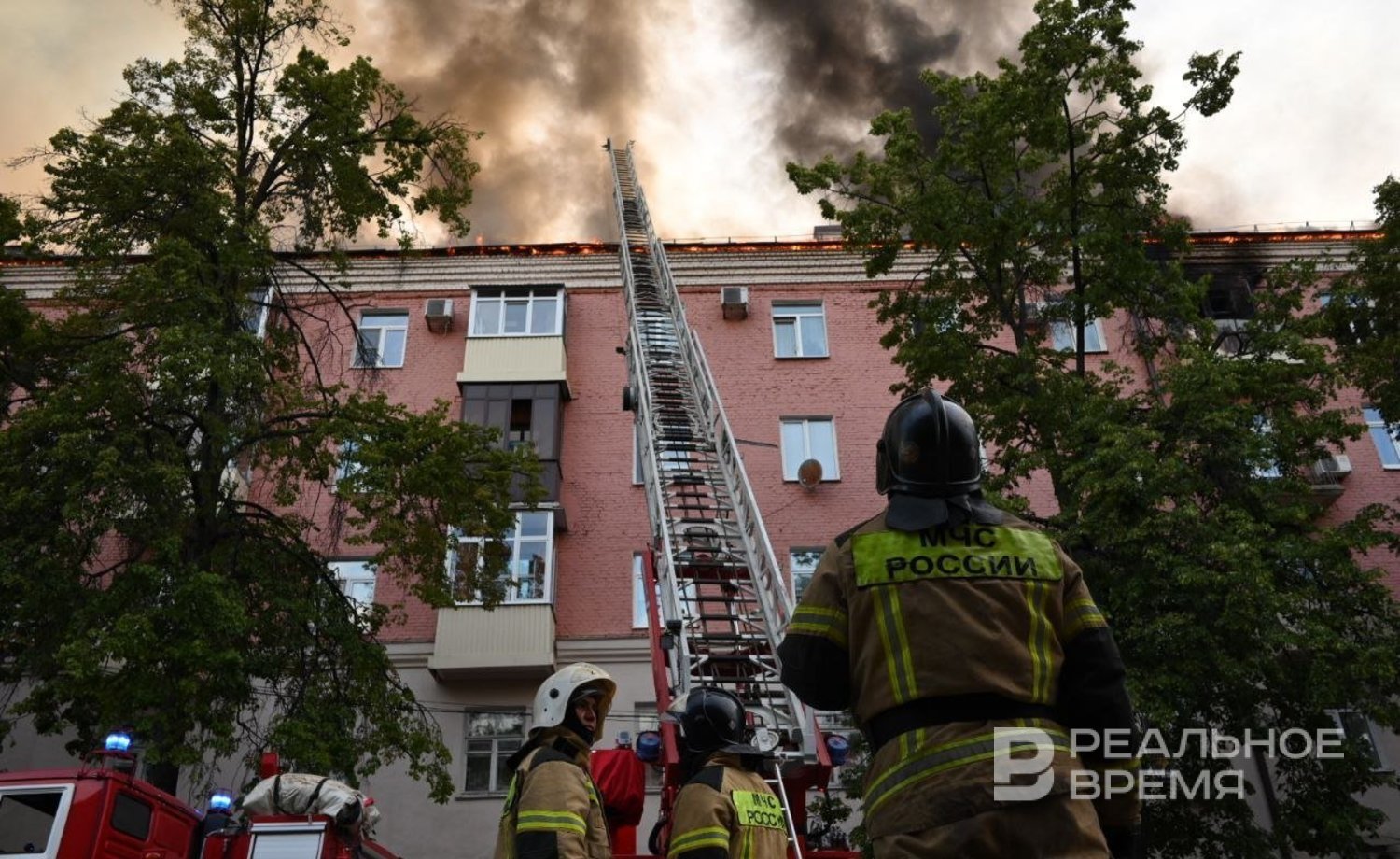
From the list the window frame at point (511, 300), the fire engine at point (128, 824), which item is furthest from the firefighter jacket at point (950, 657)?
the window frame at point (511, 300)

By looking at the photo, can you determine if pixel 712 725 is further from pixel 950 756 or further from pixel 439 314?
pixel 439 314

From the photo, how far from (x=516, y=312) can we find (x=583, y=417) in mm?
2961

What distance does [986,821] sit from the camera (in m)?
2.39

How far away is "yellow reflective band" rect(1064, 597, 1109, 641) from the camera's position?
8.93 ft

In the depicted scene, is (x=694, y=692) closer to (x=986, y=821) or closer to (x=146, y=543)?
(x=986, y=821)

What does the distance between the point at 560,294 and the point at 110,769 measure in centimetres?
1433

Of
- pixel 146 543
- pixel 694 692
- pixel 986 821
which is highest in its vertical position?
pixel 146 543

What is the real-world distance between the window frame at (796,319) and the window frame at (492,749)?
8702mm

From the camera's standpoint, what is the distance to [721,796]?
4691 millimetres

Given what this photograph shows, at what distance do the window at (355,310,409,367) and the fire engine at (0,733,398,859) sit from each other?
12931 millimetres

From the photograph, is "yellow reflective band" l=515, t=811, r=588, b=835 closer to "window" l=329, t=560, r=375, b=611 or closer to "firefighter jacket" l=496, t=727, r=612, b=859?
"firefighter jacket" l=496, t=727, r=612, b=859

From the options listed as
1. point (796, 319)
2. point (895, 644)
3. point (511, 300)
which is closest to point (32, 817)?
point (895, 644)

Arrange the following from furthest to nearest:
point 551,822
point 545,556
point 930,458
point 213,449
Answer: point 545,556, point 213,449, point 551,822, point 930,458

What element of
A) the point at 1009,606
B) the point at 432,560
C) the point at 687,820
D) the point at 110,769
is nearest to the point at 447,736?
the point at 432,560
